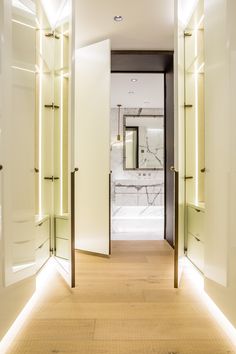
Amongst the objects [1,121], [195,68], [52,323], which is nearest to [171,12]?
[195,68]

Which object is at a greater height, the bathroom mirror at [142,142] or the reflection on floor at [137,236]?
the bathroom mirror at [142,142]

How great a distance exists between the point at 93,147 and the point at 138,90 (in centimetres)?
259

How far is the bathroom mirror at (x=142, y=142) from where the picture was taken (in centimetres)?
711

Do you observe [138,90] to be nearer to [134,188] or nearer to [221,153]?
[134,188]

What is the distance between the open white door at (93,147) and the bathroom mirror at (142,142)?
3466 millimetres

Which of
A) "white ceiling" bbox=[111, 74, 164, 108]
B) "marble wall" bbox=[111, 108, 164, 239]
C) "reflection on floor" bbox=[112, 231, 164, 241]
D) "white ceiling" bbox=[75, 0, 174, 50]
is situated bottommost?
"reflection on floor" bbox=[112, 231, 164, 241]

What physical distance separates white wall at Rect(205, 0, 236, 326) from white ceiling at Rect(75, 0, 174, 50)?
1.01 metres

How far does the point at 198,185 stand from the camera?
3.01 metres


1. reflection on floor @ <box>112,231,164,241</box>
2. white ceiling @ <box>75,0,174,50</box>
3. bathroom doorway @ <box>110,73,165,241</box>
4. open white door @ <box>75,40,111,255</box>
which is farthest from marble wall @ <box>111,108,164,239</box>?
white ceiling @ <box>75,0,174,50</box>

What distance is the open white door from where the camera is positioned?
3535 millimetres

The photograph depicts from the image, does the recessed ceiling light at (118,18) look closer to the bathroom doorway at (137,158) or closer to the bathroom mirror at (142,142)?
the bathroom doorway at (137,158)

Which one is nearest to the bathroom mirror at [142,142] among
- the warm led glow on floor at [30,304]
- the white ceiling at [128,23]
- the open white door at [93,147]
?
the white ceiling at [128,23]

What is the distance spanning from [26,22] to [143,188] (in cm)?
534

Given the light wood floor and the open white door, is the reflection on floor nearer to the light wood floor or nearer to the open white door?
the open white door
